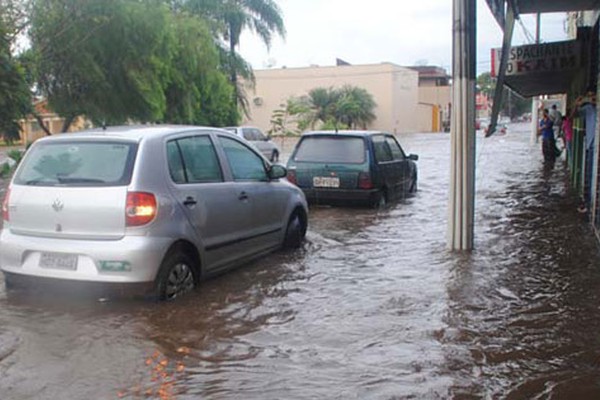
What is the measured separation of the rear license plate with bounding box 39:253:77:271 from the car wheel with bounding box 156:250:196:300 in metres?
0.74

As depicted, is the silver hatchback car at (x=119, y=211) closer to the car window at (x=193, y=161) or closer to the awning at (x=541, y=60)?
the car window at (x=193, y=161)

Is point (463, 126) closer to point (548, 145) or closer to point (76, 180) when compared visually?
point (76, 180)

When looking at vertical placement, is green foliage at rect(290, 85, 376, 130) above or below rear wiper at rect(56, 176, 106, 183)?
above

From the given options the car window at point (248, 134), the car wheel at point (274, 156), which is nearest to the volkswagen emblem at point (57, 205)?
the car wheel at point (274, 156)

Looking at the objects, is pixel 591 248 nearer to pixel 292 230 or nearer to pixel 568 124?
pixel 292 230

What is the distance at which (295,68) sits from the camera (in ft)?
206

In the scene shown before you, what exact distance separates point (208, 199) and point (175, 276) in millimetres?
863

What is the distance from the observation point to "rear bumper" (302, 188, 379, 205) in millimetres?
12062

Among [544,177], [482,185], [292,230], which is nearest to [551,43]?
[482,185]

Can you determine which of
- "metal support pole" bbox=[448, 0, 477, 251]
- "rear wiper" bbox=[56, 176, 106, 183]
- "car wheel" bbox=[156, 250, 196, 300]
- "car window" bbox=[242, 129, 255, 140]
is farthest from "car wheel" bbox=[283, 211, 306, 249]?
"car window" bbox=[242, 129, 255, 140]

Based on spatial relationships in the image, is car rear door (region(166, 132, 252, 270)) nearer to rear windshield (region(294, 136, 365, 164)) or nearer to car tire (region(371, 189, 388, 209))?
rear windshield (region(294, 136, 365, 164))

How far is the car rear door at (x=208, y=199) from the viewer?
20.9ft

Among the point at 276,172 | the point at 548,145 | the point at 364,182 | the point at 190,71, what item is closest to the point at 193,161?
the point at 276,172

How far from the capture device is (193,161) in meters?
6.67
